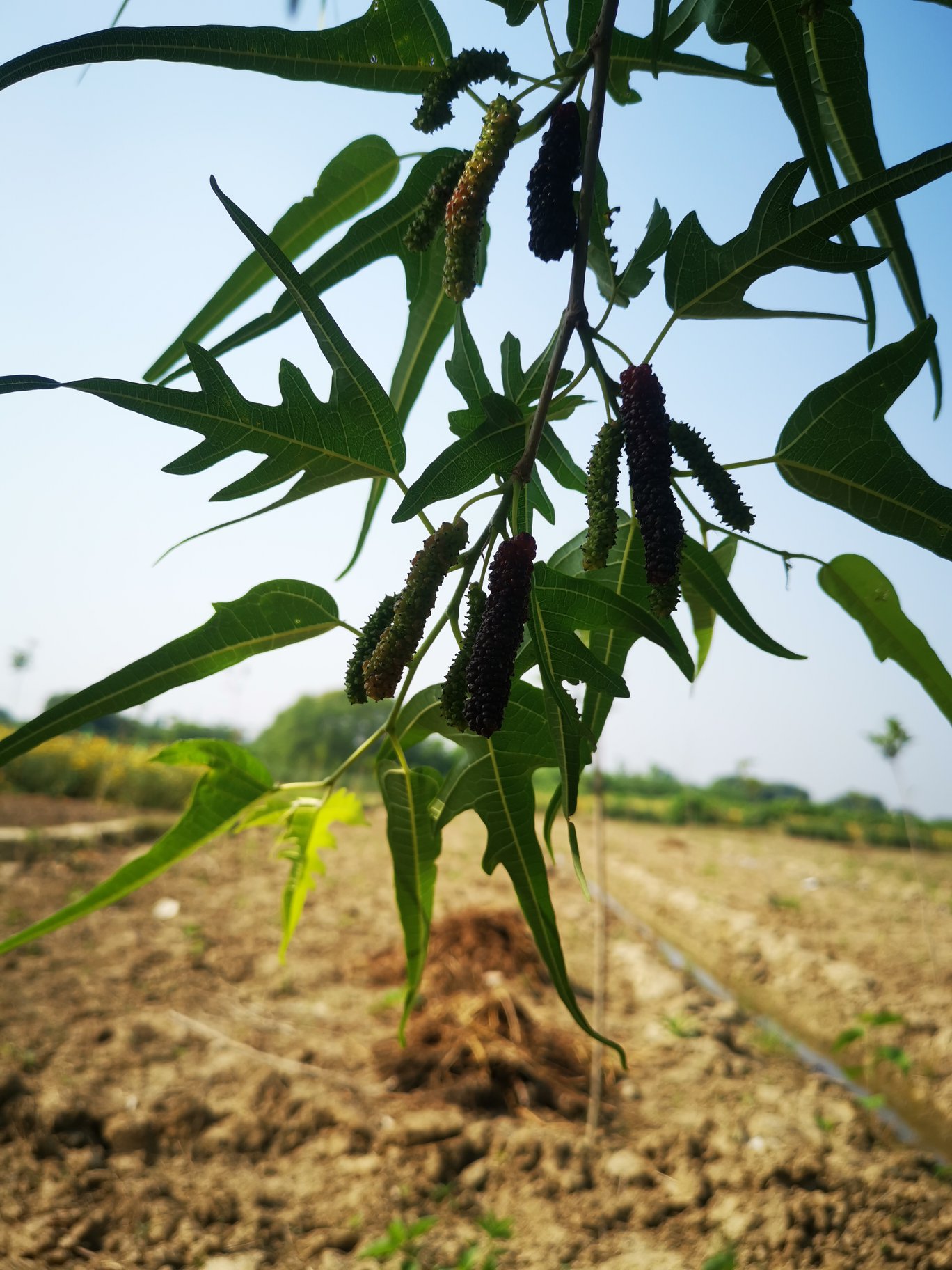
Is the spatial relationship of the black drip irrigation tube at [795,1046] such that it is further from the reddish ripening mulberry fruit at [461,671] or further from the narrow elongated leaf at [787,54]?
the narrow elongated leaf at [787,54]

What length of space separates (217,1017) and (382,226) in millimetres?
3794

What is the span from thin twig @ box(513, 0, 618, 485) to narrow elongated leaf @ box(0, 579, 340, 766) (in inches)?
12.6

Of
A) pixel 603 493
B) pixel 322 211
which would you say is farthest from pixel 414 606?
pixel 322 211

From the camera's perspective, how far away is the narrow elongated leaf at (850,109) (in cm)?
80

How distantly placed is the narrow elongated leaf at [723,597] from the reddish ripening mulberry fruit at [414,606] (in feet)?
0.80

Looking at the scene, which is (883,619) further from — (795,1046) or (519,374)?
(795,1046)

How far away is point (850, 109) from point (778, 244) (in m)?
0.29

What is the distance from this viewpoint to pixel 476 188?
758 millimetres

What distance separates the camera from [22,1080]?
2.88 metres

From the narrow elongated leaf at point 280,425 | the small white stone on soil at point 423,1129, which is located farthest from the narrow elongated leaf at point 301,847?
the small white stone on soil at point 423,1129

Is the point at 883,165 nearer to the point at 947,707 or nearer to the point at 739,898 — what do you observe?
the point at 947,707

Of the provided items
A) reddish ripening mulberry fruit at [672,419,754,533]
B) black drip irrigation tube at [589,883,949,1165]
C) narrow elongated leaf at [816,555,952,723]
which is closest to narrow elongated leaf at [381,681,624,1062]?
reddish ripening mulberry fruit at [672,419,754,533]

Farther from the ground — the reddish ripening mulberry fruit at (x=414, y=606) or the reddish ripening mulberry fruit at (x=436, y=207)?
the reddish ripening mulberry fruit at (x=436, y=207)

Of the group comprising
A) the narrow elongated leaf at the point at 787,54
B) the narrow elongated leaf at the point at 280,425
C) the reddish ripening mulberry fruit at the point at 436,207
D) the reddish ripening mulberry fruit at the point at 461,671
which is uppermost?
the narrow elongated leaf at the point at 787,54
